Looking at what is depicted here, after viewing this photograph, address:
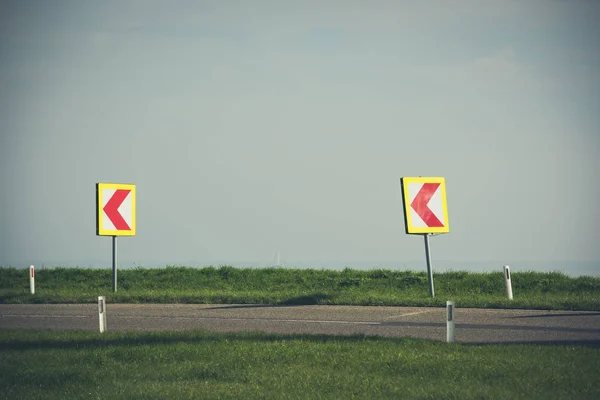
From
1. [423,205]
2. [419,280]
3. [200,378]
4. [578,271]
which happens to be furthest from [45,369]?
[578,271]

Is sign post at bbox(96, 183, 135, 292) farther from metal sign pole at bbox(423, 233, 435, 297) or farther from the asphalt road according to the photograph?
metal sign pole at bbox(423, 233, 435, 297)

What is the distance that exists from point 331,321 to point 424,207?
21.3 ft

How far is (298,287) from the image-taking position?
906 inches

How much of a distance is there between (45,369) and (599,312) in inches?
432

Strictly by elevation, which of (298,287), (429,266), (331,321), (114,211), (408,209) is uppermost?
(114,211)

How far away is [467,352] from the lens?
428 inches

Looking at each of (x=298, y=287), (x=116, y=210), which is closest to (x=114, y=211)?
(x=116, y=210)

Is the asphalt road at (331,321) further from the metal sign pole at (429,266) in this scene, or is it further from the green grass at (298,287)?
the metal sign pole at (429,266)

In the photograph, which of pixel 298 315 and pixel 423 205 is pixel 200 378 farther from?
pixel 423 205

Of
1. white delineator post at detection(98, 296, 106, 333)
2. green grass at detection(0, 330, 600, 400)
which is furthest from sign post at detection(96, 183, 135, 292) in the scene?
green grass at detection(0, 330, 600, 400)

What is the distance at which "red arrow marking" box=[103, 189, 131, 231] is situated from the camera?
23941mm

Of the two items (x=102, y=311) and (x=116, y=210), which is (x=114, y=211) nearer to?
(x=116, y=210)

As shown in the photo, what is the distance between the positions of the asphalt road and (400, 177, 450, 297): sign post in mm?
3703

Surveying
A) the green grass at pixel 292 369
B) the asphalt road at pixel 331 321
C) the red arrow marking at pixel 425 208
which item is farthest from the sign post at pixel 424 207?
the green grass at pixel 292 369
